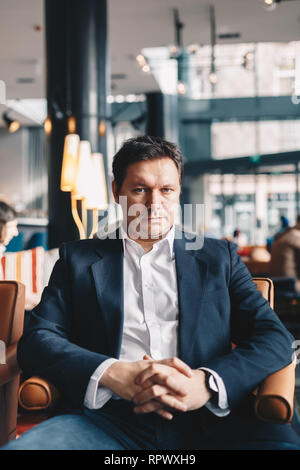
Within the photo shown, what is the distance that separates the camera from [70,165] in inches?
→ 153

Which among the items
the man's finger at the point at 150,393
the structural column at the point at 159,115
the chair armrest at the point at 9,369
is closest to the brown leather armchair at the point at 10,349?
the chair armrest at the point at 9,369

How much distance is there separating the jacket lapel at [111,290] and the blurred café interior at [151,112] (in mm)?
582

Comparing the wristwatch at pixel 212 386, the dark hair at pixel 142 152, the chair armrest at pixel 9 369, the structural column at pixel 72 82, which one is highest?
the structural column at pixel 72 82

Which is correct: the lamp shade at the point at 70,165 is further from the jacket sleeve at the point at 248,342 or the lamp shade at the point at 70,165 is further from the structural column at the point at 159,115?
the structural column at the point at 159,115

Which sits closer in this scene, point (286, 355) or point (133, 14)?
point (286, 355)

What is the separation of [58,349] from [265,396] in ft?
1.98

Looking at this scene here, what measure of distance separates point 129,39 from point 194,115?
19.5ft

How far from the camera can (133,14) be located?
675 centimetres

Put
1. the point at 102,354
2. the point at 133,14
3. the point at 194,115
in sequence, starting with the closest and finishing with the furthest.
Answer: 1. the point at 102,354
2. the point at 133,14
3. the point at 194,115

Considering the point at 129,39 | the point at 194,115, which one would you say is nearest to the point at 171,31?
Result: the point at 129,39

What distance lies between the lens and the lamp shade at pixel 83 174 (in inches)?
150

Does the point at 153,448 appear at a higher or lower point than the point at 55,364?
lower

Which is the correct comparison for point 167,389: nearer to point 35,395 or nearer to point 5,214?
point 35,395
